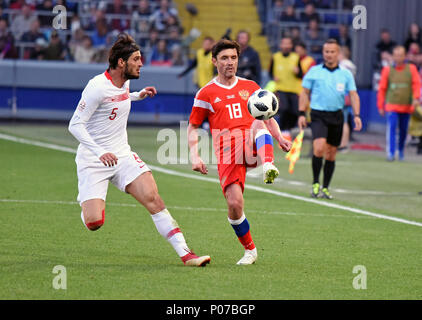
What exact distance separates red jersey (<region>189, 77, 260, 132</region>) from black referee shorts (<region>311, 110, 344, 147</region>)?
4.87m

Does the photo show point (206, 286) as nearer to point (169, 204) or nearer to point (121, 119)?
point (121, 119)

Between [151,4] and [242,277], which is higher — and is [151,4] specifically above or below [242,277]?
above

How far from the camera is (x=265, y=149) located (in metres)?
8.05

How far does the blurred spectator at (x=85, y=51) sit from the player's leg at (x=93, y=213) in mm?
17711

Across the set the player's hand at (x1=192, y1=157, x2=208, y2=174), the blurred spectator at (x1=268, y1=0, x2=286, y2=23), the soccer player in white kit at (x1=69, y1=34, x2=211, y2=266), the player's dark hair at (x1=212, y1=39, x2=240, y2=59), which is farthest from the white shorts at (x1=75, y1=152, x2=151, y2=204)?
the blurred spectator at (x1=268, y1=0, x2=286, y2=23)

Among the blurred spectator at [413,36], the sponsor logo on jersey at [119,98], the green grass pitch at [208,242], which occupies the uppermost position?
the blurred spectator at [413,36]

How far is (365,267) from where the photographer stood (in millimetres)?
8219

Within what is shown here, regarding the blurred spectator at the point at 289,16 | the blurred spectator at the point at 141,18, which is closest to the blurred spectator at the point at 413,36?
the blurred spectator at the point at 289,16

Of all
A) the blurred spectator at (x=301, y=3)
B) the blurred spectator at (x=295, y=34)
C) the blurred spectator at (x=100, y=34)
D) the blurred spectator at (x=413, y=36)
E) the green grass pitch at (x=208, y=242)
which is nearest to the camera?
the green grass pitch at (x=208, y=242)

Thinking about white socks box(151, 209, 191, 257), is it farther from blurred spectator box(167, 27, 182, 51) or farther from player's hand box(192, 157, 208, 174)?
blurred spectator box(167, 27, 182, 51)

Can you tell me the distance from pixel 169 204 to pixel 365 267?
14.2ft

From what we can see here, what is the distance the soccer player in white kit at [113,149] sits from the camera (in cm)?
792

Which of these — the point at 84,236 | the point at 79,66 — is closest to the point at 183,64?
the point at 79,66

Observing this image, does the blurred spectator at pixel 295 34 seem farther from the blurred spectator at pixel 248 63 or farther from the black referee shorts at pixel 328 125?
the black referee shorts at pixel 328 125
